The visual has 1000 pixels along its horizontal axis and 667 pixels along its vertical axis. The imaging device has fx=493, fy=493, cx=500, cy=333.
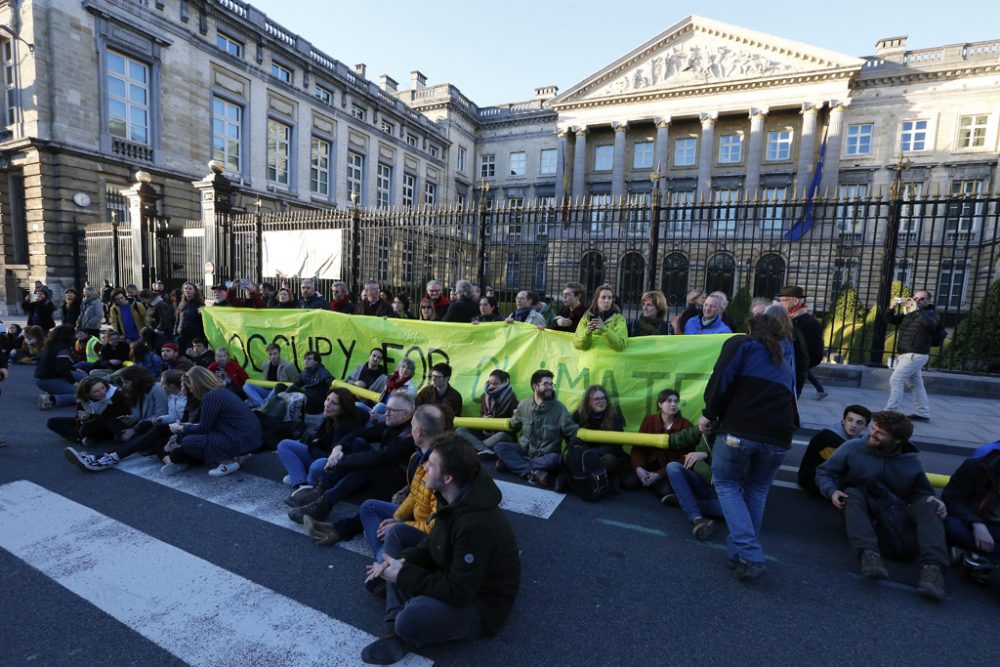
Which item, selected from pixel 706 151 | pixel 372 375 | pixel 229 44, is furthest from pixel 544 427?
pixel 706 151

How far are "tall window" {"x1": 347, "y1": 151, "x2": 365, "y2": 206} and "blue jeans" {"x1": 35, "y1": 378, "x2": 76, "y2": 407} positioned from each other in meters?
27.4

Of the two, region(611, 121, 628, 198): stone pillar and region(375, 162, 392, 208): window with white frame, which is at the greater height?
region(611, 121, 628, 198): stone pillar

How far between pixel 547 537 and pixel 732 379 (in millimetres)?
1765

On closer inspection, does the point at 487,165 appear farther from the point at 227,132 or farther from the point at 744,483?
the point at 744,483

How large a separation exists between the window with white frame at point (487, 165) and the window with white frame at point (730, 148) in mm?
20329

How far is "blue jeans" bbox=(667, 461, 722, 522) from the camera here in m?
3.99

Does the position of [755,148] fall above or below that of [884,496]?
above

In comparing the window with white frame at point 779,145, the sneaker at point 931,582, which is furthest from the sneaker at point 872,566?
the window with white frame at point 779,145

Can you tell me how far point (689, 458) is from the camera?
4.27 meters

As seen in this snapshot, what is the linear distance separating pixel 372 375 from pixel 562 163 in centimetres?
4018

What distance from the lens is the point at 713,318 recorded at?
5672mm

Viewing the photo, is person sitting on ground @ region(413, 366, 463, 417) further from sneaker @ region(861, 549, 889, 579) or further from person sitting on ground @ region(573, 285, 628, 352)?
sneaker @ region(861, 549, 889, 579)

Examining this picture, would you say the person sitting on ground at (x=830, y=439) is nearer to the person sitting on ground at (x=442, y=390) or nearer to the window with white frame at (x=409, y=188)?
the person sitting on ground at (x=442, y=390)

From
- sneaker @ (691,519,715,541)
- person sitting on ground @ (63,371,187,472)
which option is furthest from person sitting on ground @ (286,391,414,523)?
sneaker @ (691,519,715,541)
